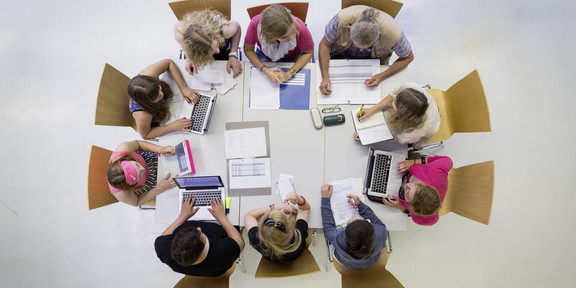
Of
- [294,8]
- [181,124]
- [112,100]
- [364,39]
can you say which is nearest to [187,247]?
[181,124]

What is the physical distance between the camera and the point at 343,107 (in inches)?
72.1

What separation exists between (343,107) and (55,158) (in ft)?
8.52

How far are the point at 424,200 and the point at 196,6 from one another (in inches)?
75.4

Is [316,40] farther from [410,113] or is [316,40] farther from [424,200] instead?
[424,200]

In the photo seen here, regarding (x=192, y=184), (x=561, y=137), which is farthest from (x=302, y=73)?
(x=561, y=137)

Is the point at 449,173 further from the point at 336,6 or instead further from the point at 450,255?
the point at 336,6

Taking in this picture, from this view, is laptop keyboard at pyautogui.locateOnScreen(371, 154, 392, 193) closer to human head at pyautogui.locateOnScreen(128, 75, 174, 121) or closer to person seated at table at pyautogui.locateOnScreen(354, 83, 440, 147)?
person seated at table at pyautogui.locateOnScreen(354, 83, 440, 147)

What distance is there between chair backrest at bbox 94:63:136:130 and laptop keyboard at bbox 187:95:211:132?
505mm

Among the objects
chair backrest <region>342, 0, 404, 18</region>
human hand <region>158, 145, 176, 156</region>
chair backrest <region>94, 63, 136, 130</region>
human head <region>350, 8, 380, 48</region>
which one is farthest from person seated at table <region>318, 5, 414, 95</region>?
chair backrest <region>94, 63, 136, 130</region>

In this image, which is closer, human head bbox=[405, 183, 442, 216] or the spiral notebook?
human head bbox=[405, 183, 442, 216]

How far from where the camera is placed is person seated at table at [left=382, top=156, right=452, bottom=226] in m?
1.56

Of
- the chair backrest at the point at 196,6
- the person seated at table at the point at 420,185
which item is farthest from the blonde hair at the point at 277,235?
the chair backrest at the point at 196,6

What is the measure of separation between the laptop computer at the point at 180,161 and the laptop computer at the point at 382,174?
3.67 feet

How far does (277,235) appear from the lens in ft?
4.73
